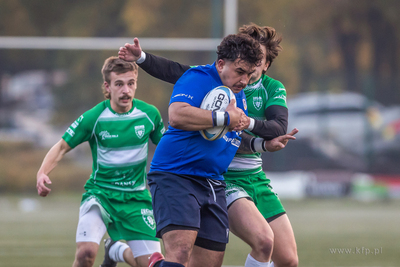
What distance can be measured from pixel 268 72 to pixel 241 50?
34.9 ft

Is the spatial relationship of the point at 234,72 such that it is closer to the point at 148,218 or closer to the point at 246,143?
the point at 246,143

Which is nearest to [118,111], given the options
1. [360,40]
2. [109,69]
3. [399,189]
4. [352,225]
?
[109,69]

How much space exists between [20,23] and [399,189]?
33.9 ft

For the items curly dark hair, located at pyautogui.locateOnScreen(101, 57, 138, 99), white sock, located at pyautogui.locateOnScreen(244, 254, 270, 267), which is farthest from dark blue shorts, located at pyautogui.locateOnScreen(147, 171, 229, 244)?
curly dark hair, located at pyautogui.locateOnScreen(101, 57, 138, 99)

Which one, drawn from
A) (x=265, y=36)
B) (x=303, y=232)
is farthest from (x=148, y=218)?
(x=303, y=232)

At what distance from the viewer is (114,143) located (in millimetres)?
4738

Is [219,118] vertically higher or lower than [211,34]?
lower

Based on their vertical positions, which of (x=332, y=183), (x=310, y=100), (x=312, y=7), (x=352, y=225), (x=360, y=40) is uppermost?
(x=312, y=7)

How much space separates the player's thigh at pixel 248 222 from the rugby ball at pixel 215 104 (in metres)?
0.76

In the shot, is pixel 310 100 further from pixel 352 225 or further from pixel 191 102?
pixel 191 102

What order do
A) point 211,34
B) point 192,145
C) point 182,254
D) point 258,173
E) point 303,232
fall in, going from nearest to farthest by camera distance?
point 182,254 → point 192,145 → point 258,173 → point 303,232 → point 211,34

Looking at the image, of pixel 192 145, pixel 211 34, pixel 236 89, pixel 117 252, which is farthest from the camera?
pixel 211 34

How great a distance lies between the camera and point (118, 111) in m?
4.86

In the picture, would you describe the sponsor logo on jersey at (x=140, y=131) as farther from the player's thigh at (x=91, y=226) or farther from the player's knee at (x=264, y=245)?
the player's knee at (x=264, y=245)
